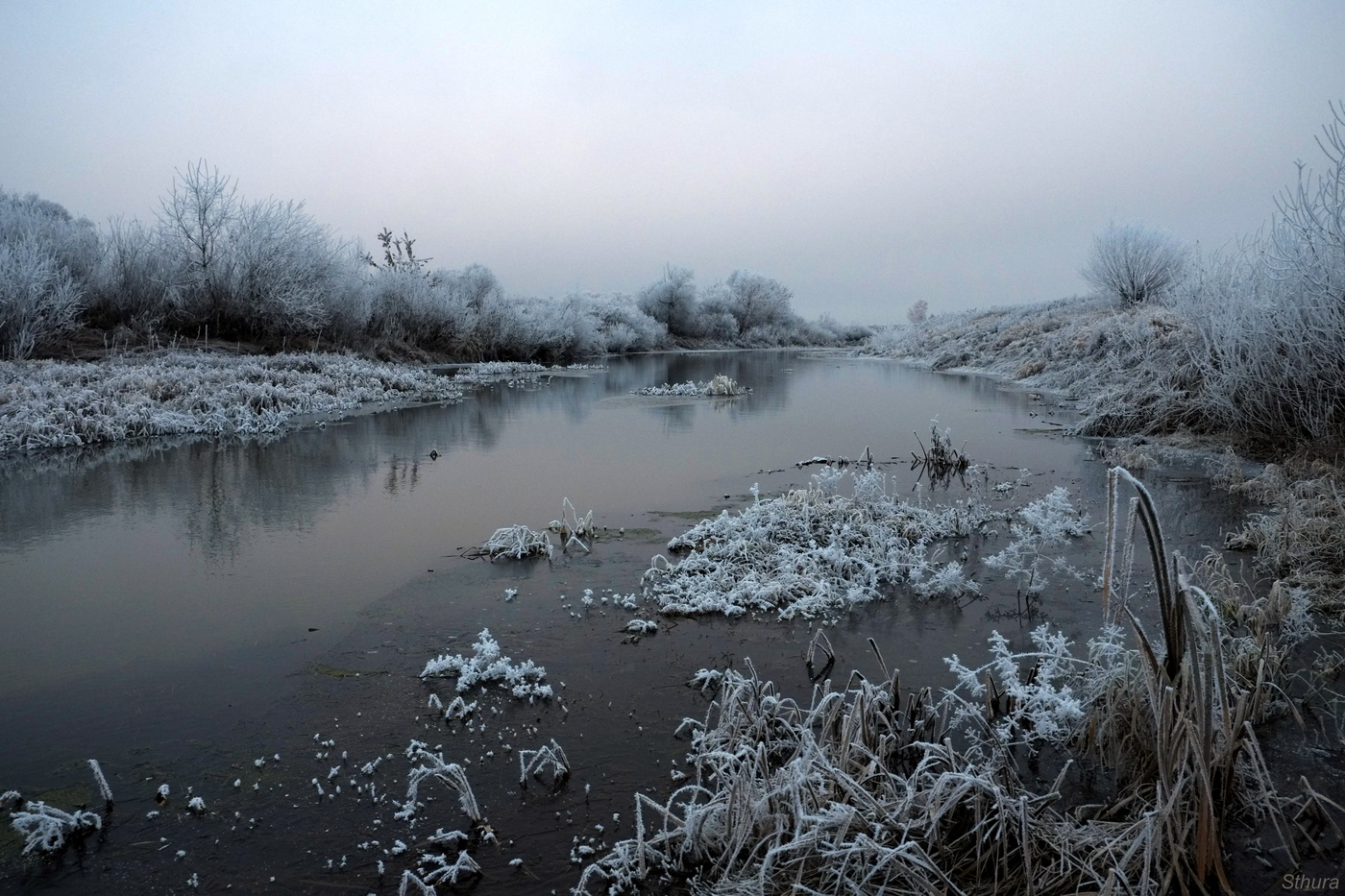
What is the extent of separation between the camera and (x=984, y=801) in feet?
8.05

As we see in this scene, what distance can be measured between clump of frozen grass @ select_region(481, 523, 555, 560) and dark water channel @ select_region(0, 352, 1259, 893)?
266 mm

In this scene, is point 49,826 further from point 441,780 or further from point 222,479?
point 222,479

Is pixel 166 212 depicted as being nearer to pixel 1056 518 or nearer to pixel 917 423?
pixel 917 423

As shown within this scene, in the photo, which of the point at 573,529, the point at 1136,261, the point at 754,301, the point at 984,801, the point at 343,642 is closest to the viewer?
the point at 984,801

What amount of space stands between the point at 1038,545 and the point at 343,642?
5.18 m

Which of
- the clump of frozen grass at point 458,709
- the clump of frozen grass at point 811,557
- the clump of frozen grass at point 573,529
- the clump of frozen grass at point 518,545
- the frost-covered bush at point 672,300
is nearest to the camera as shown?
the clump of frozen grass at point 458,709

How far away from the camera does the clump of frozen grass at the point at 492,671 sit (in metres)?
3.74

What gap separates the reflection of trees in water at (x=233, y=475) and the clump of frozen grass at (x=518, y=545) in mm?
2057

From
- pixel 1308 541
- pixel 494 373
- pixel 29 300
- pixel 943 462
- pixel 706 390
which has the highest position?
pixel 29 300

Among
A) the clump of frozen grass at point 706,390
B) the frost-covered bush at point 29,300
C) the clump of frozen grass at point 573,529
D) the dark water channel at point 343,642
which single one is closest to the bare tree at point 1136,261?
the clump of frozen grass at point 706,390

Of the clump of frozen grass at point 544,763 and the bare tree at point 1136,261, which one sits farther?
the bare tree at point 1136,261

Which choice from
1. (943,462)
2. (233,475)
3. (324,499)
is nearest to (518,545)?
(324,499)

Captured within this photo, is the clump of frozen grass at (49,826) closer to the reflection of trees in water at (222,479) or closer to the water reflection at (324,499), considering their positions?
the water reflection at (324,499)

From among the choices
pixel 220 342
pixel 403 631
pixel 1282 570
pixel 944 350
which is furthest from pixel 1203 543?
pixel 944 350
